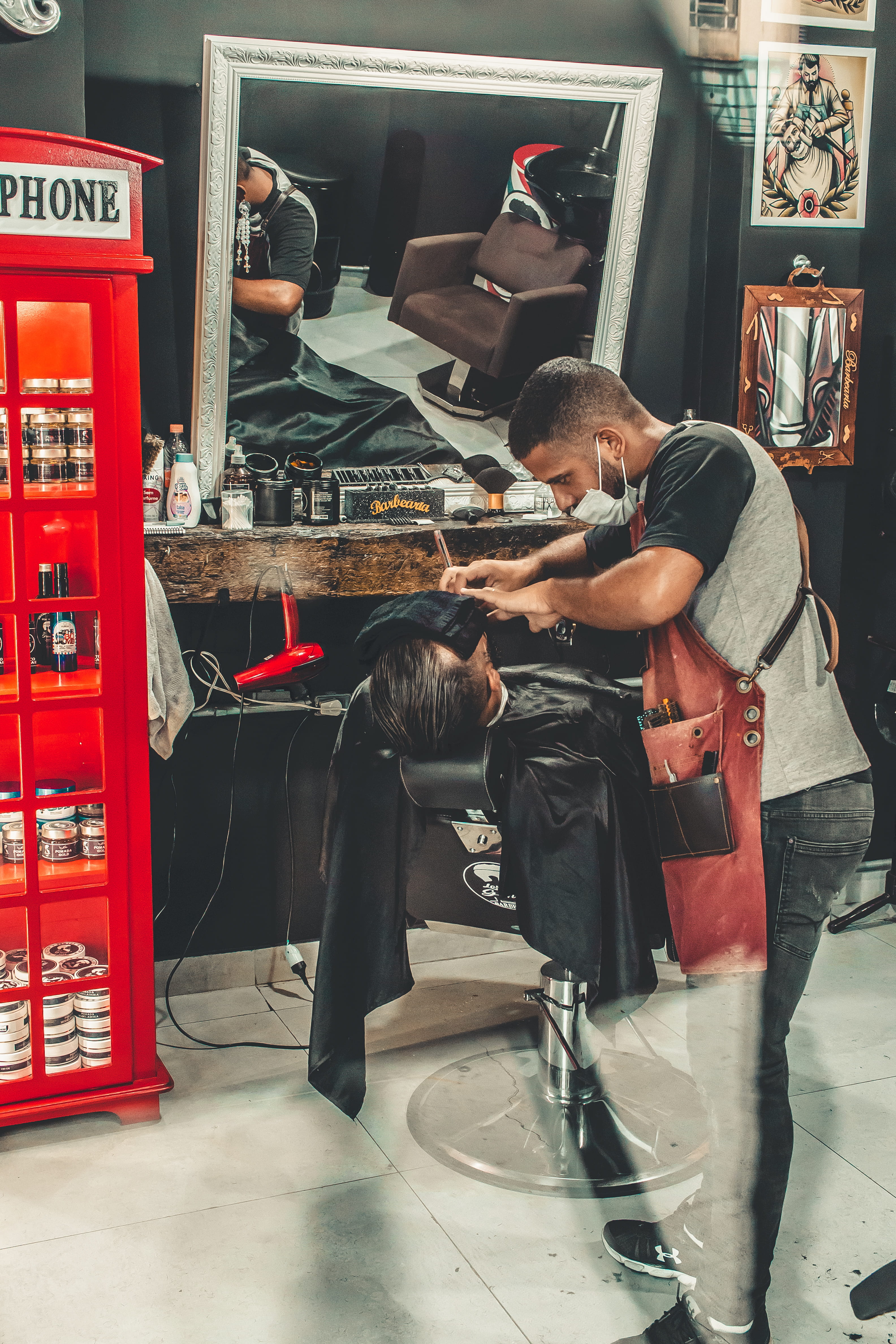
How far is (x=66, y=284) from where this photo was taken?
234cm

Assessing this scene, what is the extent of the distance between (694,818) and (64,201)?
1720 mm

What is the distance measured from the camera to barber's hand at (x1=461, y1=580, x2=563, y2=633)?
2186 mm

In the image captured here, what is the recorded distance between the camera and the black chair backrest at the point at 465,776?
216 cm

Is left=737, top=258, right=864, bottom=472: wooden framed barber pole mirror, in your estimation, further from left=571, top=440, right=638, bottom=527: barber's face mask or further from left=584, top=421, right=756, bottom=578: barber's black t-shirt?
left=584, top=421, right=756, bottom=578: barber's black t-shirt

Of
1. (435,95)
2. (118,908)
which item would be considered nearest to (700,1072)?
(118,908)

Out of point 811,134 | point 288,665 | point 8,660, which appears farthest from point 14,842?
point 811,134

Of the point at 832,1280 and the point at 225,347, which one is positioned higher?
the point at 225,347

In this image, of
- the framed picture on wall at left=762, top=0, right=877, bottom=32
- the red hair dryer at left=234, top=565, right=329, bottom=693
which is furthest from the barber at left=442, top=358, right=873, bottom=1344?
the framed picture on wall at left=762, top=0, right=877, bottom=32

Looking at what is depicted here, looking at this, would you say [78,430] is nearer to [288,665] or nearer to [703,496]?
[288,665]

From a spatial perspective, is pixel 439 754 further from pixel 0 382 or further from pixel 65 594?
pixel 0 382

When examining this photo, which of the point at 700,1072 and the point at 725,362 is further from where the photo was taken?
the point at 725,362

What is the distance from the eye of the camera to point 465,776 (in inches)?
85.0

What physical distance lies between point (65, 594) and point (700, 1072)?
64.0 inches

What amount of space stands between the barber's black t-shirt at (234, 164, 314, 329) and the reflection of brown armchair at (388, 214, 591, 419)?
267 mm
